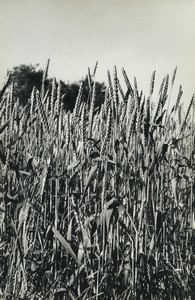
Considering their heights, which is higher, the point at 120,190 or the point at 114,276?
the point at 120,190

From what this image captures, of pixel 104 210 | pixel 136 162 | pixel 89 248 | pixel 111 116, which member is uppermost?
pixel 111 116

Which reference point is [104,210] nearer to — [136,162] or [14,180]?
[136,162]

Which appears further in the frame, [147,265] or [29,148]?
[29,148]

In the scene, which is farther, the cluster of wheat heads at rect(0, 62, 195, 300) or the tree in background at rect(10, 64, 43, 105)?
the tree in background at rect(10, 64, 43, 105)

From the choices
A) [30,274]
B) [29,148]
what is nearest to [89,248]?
[30,274]

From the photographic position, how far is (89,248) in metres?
1.39

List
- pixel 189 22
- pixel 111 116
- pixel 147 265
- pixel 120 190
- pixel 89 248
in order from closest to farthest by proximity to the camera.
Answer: pixel 111 116
pixel 89 248
pixel 147 265
pixel 120 190
pixel 189 22

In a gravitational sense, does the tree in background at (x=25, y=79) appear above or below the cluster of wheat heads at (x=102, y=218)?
above

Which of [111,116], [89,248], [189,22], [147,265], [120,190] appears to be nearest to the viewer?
[111,116]

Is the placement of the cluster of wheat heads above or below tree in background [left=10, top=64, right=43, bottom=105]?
below

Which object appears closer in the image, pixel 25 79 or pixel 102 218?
pixel 102 218

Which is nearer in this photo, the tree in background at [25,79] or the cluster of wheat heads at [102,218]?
the cluster of wheat heads at [102,218]

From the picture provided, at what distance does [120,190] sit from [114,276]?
0.34 m

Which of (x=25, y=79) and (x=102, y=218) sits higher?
(x=25, y=79)
